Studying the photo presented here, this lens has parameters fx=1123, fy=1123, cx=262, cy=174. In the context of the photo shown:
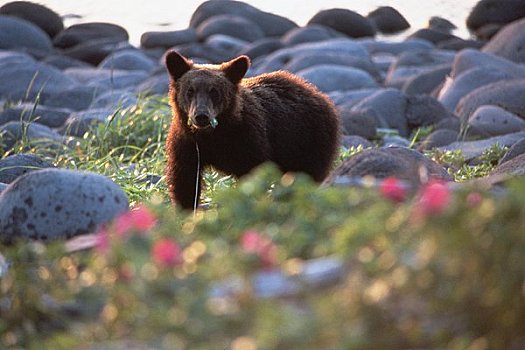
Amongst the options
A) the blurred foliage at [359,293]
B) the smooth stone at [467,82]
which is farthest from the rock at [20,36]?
the blurred foliage at [359,293]

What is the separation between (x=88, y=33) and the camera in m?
26.7

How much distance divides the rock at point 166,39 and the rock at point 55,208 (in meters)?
20.3

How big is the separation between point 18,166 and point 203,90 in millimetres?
1707

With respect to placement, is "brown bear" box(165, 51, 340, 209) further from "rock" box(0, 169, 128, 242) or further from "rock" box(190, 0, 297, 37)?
"rock" box(190, 0, 297, 37)

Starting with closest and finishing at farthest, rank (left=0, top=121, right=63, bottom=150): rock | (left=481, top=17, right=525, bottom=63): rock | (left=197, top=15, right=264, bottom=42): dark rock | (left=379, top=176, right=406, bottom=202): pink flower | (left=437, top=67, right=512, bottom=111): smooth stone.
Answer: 1. (left=379, top=176, right=406, bottom=202): pink flower
2. (left=0, top=121, right=63, bottom=150): rock
3. (left=437, top=67, right=512, bottom=111): smooth stone
4. (left=481, top=17, right=525, bottom=63): rock
5. (left=197, top=15, right=264, bottom=42): dark rock

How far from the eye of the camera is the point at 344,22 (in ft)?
95.5

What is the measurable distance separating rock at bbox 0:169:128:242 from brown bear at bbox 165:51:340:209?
137 centimetres

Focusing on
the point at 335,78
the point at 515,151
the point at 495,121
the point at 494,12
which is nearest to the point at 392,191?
the point at 515,151

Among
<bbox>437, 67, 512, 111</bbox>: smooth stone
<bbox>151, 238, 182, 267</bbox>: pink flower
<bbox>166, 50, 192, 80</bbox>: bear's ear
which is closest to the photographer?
<bbox>151, 238, 182, 267</bbox>: pink flower

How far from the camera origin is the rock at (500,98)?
42.5 ft

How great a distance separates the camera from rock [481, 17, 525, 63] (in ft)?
64.1

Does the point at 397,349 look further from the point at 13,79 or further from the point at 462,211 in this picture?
the point at 13,79

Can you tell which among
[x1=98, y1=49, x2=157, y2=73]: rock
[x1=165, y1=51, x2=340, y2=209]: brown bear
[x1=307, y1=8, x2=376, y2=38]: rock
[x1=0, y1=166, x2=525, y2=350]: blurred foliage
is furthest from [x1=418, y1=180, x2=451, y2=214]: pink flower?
[x1=307, y1=8, x2=376, y2=38]: rock

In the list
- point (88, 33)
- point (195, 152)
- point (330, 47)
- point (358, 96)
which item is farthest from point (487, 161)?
point (88, 33)
